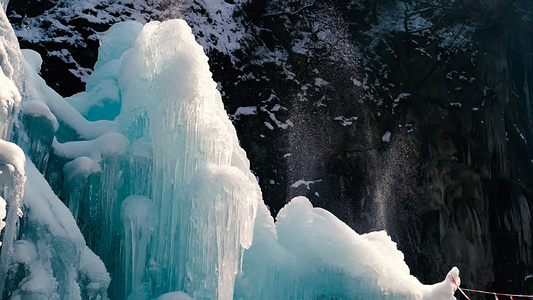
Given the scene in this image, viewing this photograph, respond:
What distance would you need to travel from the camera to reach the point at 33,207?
3688 mm

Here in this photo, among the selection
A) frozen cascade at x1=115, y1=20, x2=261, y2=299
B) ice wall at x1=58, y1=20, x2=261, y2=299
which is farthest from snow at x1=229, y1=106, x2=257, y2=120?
ice wall at x1=58, y1=20, x2=261, y2=299

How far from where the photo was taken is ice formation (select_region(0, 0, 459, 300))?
13.1 ft

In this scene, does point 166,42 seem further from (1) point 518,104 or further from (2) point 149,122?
(1) point 518,104

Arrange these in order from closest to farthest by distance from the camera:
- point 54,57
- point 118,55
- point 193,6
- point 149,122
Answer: point 149,122, point 118,55, point 54,57, point 193,6

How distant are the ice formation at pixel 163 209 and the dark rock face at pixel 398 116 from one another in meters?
6.91

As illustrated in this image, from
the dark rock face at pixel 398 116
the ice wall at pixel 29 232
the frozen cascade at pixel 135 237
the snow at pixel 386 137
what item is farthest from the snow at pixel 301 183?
the ice wall at pixel 29 232

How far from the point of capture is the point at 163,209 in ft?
16.1

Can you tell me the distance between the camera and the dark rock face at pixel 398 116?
1305cm

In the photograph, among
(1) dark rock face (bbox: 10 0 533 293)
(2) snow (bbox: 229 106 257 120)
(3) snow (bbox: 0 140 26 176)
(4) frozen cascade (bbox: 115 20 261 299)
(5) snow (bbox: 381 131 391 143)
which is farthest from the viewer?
(5) snow (bbox: 381 131 391 143)

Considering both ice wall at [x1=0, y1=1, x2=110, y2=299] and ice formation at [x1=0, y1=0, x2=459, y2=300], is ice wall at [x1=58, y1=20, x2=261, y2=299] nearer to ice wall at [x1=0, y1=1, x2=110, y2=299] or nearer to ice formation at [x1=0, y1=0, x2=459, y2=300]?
ice formation at [x1=0, y1=0, x2=459, y2=300]

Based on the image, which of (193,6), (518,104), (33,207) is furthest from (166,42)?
(518,104)

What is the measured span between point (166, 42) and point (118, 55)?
157 centimetres

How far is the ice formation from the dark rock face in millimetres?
6905

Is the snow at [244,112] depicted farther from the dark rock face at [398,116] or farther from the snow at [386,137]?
the snow at [386,137]
